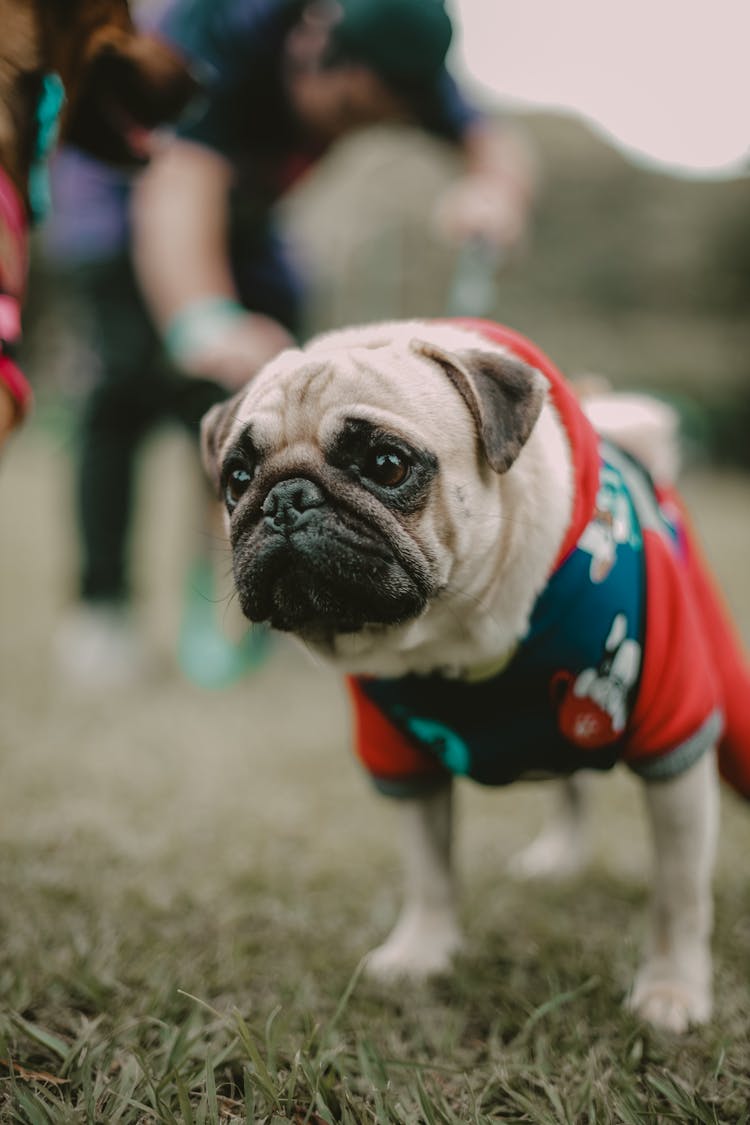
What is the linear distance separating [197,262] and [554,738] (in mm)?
2458

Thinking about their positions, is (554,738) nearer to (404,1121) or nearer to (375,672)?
(375,672)

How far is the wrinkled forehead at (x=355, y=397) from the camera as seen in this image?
5.55 feet

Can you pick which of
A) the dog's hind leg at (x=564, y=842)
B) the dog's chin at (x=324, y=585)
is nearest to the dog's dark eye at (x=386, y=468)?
the dog's chin at (x=324, y=585)

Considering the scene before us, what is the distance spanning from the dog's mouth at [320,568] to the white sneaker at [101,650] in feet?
9.06

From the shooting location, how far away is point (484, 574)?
5.79ft

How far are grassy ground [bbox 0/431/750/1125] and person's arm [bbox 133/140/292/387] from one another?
1408 millimetres

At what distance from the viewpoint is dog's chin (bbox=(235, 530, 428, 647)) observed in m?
1.65

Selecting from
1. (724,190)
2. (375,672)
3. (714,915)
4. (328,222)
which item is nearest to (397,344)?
(375,672)

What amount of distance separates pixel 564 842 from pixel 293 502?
4.88ft

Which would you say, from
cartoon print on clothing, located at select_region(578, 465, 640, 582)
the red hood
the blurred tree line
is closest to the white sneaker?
the red hood

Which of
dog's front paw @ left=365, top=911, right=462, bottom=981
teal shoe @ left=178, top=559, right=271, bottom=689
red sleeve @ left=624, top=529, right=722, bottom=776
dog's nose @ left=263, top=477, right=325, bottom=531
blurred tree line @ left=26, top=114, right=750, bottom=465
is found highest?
dog's nose @ left=263, top=477, right=325, bottom=531

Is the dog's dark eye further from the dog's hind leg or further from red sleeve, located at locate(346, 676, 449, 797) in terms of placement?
the dog's hind leg

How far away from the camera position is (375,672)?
186 centimetres

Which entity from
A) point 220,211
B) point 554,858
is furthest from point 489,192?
point 554,858
